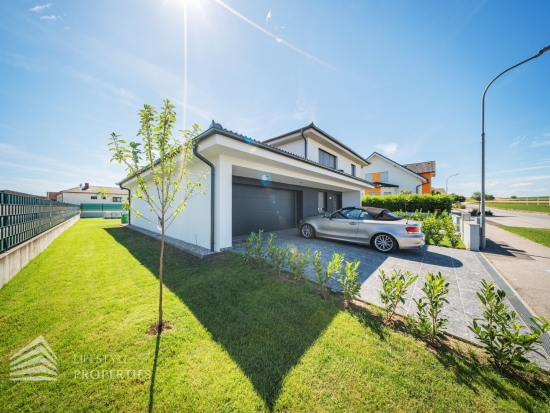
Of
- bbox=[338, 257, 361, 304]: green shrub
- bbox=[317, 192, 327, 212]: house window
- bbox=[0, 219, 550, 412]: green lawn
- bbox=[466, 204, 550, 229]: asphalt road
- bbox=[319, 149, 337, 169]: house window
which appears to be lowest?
bbox=[0, 219, 550, 412]: green lawn

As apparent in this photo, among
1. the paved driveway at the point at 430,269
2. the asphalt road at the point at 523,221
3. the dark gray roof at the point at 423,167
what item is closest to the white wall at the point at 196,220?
the paved driveway at the point at 430,269

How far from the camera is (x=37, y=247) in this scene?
5.98 m

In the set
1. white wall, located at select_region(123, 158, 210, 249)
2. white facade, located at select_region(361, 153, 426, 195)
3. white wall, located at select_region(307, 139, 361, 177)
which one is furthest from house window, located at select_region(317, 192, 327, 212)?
white facade, located at select_region(361, 153, 426, 195)

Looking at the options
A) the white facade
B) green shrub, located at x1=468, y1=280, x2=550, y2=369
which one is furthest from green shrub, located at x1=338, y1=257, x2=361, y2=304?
the white facade

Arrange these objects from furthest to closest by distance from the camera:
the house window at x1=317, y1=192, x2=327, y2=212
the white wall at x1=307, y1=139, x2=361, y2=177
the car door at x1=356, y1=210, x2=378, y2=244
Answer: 1. the house window at x1=317, y1=192, x2=327, y2=212
2. the white wall at x1=307, y1=139, x2=361, y2=177
3. the car door at x1=356, y1=210, x2=378, y2=244

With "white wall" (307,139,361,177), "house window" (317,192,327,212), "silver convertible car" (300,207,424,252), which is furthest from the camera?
"house window" (317,192,327,212)

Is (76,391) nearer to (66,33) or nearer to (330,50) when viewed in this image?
(66,33)

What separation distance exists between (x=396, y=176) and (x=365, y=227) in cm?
2262

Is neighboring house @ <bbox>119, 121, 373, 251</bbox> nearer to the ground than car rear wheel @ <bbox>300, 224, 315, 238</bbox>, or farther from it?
farther from it

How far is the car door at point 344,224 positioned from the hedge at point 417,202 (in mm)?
13978

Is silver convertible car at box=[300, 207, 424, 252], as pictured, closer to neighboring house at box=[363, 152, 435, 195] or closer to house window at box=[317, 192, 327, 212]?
house window at box=[317, 192, 327, 212]

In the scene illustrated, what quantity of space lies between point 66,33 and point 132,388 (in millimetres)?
7723

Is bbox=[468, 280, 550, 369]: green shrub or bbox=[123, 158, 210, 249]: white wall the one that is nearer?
bbox=[468, 280, 550, 369]: green shrub

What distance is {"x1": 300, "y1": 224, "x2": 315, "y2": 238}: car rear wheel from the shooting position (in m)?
7.95
